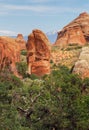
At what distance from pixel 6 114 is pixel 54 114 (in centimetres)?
502

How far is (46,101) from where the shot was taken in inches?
1640

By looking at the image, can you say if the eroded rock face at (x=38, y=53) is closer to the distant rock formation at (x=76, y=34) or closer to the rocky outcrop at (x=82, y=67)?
the rocky outcrop at (x=82, y=67)

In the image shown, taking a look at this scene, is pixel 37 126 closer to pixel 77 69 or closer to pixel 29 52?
pixel 77 69

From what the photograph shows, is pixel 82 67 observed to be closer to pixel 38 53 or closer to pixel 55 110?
pixel 55 110

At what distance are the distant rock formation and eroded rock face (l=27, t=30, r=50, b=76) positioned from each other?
6205cm

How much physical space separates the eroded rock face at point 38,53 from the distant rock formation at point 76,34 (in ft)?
204

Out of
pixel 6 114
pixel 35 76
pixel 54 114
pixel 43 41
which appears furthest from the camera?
pixel 43 41

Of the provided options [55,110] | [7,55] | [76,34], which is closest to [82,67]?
[55,110]

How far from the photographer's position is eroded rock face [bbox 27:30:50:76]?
92088mm

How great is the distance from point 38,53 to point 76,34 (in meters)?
67.9

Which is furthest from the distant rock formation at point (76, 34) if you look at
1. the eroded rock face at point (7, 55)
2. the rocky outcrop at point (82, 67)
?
the rocky outcrop at point (82, 67)

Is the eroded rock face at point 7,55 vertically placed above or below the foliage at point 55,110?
above

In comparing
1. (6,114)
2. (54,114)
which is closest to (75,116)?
(54,114)

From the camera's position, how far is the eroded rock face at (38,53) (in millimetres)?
92088
